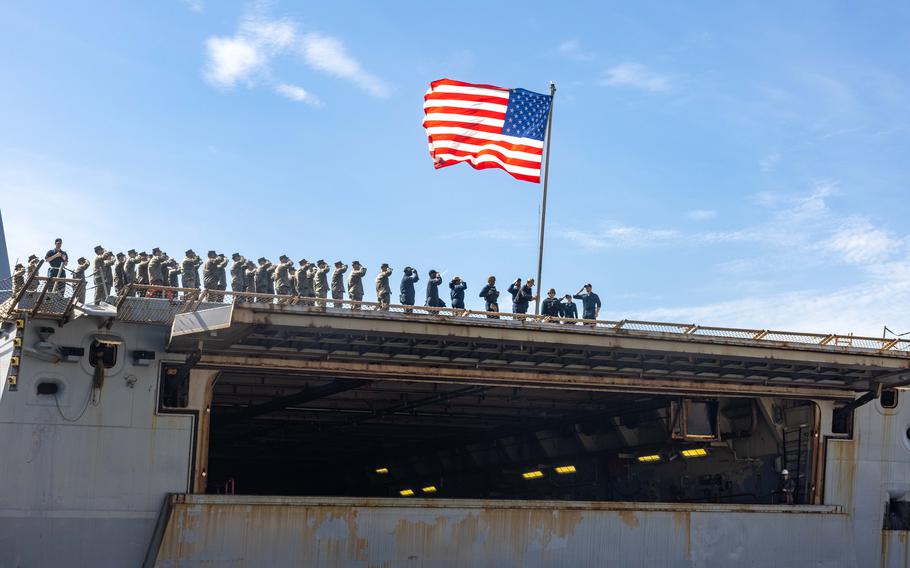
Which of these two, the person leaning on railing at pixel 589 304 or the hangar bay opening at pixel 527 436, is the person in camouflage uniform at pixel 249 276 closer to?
the hangar bay opening at pixel 527 436

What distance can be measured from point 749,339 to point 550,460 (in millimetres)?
17484

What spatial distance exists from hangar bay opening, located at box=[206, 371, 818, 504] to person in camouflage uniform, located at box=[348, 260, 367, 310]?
259 centimetres

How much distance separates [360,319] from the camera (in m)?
31.0

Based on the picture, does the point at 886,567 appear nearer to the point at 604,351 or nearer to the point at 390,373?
the point at 604,351

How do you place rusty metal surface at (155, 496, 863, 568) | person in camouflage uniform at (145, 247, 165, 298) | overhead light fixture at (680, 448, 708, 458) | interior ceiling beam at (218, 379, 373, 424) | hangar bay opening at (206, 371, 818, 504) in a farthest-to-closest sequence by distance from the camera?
overhead light fixture at (680, 448, 708, 458)
hangar bay opening at (206, 371, 818, 504)
interior ceiling beam at (218, 379, 373, 424)
person in camouflage uniform at (145, 247, 165, 298)
rusty metal surface at (155, 496, 863, 568)

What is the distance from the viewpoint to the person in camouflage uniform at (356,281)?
116ft

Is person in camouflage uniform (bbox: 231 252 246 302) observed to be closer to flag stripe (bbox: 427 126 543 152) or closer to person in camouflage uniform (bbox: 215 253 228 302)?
person in camouflage uniform (bbox: 215 253 228 302)

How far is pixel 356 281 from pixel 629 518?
11.1 m

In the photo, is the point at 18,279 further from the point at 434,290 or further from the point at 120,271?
the point at 434,290

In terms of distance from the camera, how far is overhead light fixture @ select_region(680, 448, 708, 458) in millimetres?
43000

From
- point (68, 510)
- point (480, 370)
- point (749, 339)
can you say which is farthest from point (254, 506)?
point (749, 339)

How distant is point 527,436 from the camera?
166ft

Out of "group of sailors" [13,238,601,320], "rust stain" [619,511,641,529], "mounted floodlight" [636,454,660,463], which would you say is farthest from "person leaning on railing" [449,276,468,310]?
"mounted floodlight" [636,454,660,463]

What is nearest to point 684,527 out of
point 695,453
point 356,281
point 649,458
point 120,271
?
point 695,453
